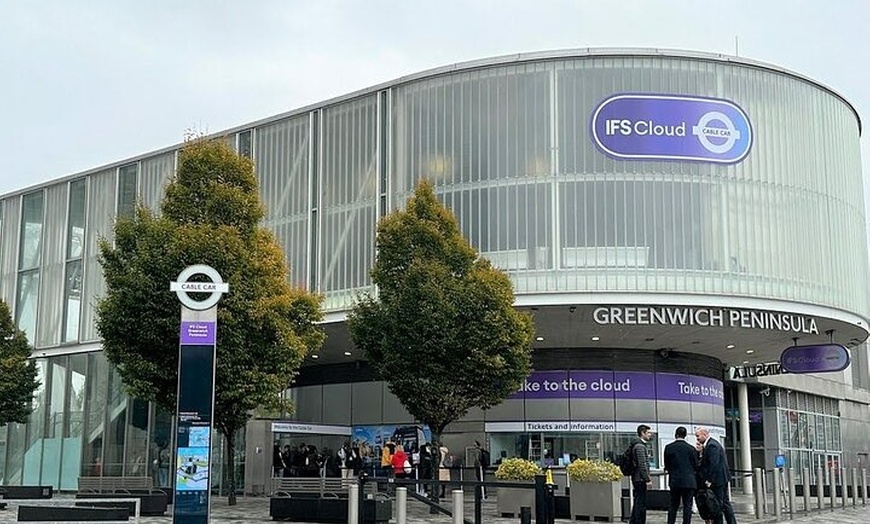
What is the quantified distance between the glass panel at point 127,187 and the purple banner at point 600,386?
51.8 feet

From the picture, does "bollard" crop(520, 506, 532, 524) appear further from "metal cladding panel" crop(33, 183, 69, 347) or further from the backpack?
"metal cladding panel" crop(33, 183, 69, 347)

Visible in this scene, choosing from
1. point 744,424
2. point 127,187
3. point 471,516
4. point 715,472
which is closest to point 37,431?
point 127,187

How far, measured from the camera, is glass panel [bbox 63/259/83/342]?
40156mm

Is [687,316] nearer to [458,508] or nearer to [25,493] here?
[458,508]

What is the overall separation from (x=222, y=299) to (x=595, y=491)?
29.4 ft

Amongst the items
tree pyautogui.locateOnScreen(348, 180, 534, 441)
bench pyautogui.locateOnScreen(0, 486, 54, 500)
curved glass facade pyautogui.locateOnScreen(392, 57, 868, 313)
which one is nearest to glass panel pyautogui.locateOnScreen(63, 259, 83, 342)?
bench pyautogui.locateOnScreen(0, 486, 54, 500)

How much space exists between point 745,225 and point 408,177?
30.1ft

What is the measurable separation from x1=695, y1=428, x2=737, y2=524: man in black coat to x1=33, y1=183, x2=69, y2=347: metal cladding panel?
30552 millimetres

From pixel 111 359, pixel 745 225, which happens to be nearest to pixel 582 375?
pixel 745 225

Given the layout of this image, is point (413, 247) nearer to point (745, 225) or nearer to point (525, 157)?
point (525, 157)

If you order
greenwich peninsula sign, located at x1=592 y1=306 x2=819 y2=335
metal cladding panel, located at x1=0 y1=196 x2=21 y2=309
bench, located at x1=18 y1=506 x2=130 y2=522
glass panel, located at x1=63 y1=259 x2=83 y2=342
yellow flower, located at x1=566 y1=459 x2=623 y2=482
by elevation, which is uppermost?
metal cladding panel, located at x1=0 y1=196 x2=21 y2=309

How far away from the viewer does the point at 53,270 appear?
41.2 meters

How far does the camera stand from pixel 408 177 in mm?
29781

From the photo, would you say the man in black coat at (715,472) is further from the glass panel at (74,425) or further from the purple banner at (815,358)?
the glass panel at (74,425)
